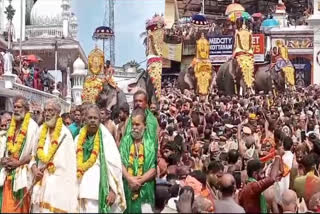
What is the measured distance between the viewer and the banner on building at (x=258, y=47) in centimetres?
4244

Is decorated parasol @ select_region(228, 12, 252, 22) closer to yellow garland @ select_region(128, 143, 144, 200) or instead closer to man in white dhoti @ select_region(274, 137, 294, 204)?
man in white dhoti @ select_region(274, 137, 294, 204)

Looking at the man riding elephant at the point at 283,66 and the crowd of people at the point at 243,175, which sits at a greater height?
the man riding elephant at the point at 283,66

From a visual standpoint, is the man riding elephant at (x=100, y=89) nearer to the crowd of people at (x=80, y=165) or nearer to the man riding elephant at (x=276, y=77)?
the crowd of people at (x=80, y=165)

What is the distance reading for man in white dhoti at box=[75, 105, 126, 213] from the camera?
8258mm

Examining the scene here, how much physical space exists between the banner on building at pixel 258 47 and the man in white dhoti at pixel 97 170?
34202mm

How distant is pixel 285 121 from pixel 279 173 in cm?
674

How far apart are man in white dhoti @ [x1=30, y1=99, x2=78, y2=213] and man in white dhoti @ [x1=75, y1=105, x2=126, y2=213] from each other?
8 centimetres

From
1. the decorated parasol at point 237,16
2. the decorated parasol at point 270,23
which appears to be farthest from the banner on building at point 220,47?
the decorated parasol at point 237,16

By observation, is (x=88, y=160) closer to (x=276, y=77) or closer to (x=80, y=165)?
(x=80, y=165)

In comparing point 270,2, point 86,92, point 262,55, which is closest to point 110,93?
point 86,92

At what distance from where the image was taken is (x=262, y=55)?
139ft

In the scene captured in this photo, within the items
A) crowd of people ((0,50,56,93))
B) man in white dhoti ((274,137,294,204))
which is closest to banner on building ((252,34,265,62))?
crowd of people ((0,50,56,93))

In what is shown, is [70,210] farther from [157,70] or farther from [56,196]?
[157,70]

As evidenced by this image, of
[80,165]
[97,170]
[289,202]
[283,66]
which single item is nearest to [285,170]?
[289,202]
